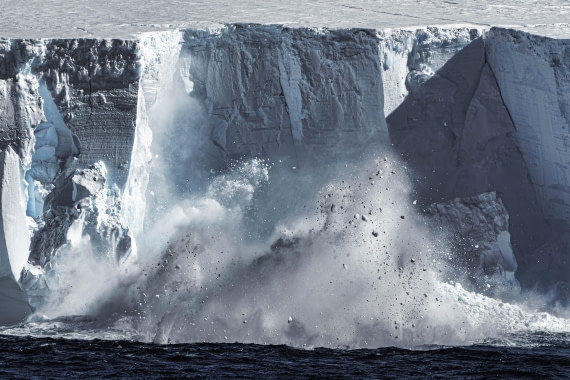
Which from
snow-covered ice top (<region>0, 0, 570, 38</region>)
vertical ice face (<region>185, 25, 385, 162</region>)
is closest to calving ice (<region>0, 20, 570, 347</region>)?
vertical ice face (<region>185, 25, 385, 162</region>)

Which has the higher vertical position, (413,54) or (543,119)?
(413,54)

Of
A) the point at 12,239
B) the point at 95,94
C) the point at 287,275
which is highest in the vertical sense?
the point at 95,94

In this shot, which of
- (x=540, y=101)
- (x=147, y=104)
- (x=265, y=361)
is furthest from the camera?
(x=540, y=101)

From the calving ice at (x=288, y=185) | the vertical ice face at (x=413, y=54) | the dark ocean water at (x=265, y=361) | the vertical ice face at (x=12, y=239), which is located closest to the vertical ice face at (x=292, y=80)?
the calving ice at (x=288, y=185)

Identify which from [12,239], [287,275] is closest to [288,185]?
[287,275]

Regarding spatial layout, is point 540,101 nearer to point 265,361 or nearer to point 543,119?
point 543,119

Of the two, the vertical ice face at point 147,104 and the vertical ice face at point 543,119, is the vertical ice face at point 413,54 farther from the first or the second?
the vertical ice face at point 147,104

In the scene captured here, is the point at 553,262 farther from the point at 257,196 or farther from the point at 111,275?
the point at 111,275
